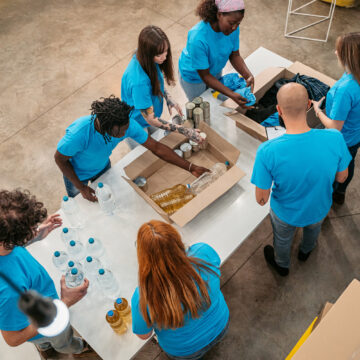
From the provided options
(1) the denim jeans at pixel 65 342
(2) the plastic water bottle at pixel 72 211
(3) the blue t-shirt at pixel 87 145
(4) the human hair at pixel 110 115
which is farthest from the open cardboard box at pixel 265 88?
(1) the denim jeans at pixel 65 342

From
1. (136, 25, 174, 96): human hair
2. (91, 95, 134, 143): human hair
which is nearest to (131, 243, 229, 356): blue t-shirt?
(91, 95, 134, 143): human hair

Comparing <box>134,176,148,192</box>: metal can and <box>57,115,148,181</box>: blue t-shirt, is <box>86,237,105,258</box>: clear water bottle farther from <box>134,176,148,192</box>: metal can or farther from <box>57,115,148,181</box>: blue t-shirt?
<box>57,115,148,181</box>: blue t-shirt

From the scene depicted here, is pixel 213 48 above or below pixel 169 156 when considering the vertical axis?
above

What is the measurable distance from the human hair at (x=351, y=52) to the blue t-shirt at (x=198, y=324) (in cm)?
142

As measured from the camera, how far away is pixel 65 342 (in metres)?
2.22

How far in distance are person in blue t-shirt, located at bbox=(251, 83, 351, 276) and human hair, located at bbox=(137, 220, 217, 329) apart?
0.74 meters

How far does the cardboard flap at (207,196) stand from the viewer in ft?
6.98

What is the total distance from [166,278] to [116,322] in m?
0.64

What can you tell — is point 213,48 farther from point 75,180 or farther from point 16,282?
point 16,282

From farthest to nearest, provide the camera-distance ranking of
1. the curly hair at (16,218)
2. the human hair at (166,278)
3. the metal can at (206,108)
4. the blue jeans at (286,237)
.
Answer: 1. the metal can at (206,108)
2. the blue jeans at (286,237)
3. the curly hair at (16,218)
4. the human hair at (166,278)

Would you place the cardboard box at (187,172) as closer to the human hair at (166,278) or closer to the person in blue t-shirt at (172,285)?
the person in blue t-shirt at (172,285)

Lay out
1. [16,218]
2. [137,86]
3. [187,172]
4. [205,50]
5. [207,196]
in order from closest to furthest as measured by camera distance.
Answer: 1. [16,218]
2. [207,196]
3. [137,86]
4. [187,172]
5. [205,50]

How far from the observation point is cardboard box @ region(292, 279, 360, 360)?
4.68 feet

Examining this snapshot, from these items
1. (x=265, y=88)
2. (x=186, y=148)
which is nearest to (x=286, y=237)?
(x=186, y=148)
